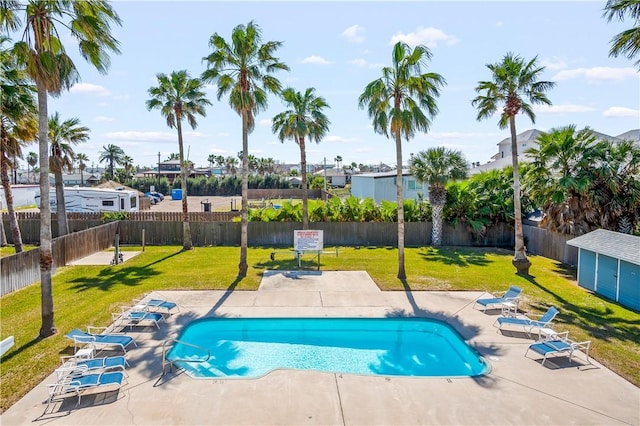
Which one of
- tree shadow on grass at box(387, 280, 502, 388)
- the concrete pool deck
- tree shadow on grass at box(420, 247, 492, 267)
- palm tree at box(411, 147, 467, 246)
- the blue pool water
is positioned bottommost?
the blue pool water

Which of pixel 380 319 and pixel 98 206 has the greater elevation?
pixel 98 206

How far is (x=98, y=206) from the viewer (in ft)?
110

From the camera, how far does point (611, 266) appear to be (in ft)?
49.4

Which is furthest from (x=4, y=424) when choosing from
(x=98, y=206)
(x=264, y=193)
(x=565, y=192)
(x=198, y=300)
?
(x=264, y=193)

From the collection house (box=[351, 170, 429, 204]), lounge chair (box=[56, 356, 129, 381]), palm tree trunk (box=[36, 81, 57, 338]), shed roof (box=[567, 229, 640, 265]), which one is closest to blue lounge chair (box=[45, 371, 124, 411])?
lounge chair (box=[56, 356, 129, 381])

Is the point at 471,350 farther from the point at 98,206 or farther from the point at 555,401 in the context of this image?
the point at 98,206

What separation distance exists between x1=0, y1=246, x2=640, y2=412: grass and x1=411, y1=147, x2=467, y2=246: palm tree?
10.7ft

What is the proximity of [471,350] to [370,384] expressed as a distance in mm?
3305

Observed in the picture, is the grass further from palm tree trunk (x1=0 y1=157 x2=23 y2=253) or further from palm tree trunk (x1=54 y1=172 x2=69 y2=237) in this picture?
palm tree trunk (x1=54 y1=172 x2=69 y2=237)

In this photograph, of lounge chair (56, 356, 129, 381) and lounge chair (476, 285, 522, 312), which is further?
lounge chair (476, 285, 522, 312)

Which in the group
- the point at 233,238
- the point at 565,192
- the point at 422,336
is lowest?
the point at 422,336

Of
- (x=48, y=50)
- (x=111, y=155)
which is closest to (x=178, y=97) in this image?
(x=48, y=50)

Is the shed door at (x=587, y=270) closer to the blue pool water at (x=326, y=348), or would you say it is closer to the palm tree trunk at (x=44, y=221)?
the blue pool water at (x=326, y=348)

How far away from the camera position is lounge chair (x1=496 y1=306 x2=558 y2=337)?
37.8ft
